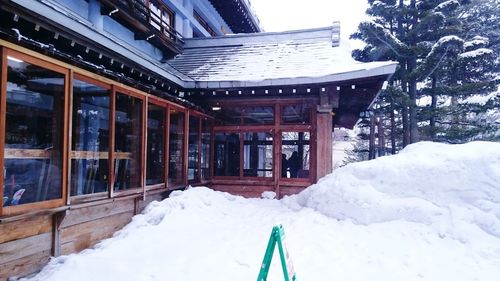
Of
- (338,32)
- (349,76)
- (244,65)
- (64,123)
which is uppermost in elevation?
(338,32)

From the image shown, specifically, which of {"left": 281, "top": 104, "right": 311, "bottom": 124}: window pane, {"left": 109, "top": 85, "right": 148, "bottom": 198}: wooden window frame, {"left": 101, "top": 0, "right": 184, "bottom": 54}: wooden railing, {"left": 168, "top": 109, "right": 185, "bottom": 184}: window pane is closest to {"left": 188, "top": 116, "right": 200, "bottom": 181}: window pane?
{"left": 168, "top": 109, "right": 185, "bottom": 184}: window pane

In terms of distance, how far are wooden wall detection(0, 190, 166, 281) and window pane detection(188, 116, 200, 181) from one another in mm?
2886

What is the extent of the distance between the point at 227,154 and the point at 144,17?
4.82 meters

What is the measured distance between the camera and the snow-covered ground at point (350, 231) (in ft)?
14.2

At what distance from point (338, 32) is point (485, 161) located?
6365 mm

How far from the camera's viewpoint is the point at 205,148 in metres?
9.75

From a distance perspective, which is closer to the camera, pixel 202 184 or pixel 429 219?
pixel 429 219

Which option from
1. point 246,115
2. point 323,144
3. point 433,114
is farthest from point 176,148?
point 433,114

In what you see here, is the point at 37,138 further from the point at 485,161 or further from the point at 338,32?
the point at 338,32

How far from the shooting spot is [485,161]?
6.52 m

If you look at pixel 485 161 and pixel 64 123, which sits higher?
pixel 64 123

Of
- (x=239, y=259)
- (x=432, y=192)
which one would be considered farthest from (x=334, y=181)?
(x=239, y=259)

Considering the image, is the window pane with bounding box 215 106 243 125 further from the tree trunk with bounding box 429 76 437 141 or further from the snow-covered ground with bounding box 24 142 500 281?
the tree trunk with bounding box 429 76 437 141

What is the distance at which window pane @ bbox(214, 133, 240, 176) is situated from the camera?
9992 mm
